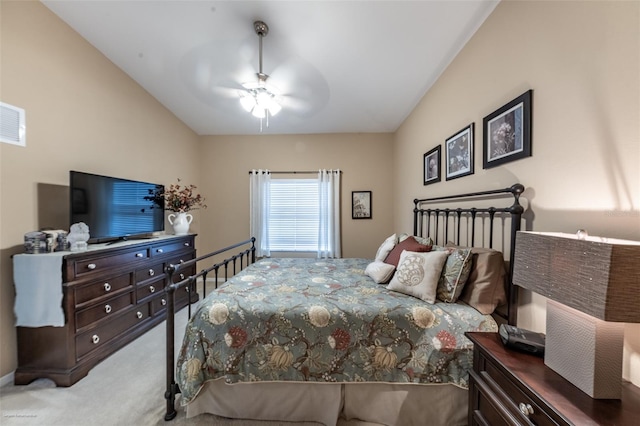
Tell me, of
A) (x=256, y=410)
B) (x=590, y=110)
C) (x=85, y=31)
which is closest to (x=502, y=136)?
(x=590, y=110)

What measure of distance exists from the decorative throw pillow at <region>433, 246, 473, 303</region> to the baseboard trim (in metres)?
3.13

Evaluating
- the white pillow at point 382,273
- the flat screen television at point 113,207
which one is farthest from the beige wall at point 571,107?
the flat screen television at point 113,207

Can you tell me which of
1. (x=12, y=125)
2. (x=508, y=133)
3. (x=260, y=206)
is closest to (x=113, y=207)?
(x=12, y=125)

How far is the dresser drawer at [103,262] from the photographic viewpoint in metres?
1.83

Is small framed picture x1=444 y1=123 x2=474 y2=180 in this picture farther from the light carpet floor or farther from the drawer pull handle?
the light carpet floor

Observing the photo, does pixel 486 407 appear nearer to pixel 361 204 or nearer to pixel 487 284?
pixel 487 284

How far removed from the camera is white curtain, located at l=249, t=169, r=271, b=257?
421cm

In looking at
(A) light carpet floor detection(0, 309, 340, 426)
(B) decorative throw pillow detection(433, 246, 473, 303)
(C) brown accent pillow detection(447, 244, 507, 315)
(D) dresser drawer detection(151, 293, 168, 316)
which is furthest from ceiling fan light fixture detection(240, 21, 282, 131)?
(A) light carpet floor detection(0, 309, 340, 426)

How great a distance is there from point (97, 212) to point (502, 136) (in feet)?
11.1

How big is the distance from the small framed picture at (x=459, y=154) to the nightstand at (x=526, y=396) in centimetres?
138

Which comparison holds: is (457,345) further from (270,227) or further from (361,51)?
(270,227)

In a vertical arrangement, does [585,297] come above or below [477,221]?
below

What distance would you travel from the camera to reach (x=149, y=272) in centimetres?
262

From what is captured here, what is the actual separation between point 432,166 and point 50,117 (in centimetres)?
360
